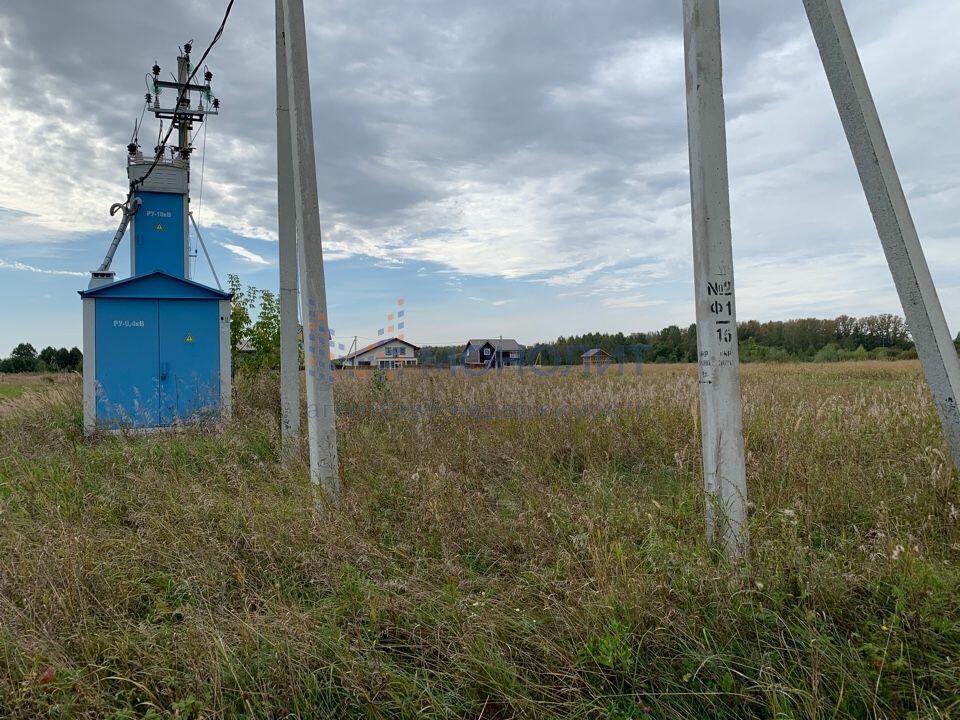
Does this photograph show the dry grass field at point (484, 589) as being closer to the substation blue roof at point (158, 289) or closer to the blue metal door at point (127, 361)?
the blue metal door at point (127, 361)

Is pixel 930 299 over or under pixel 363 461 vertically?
over

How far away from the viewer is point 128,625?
2.54 m

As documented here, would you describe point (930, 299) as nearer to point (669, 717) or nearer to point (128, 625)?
point (669, 717)

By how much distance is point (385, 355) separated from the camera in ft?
41.6

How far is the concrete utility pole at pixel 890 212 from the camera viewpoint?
3.09m

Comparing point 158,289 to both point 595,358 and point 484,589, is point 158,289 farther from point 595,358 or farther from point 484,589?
point 595,358

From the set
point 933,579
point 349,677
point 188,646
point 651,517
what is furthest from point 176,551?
point 933,579

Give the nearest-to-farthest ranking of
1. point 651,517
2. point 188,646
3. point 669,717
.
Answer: point 669,717, point 188,646, point 651,517

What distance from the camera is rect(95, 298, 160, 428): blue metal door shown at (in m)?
7.67

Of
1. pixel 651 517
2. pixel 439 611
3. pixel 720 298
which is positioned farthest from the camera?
pixel 651 517

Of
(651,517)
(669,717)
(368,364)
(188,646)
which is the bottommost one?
(669,717)

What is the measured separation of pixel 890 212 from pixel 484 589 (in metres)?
3.16

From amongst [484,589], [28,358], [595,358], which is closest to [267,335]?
[595,358]

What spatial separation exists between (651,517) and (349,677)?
6.06ft
